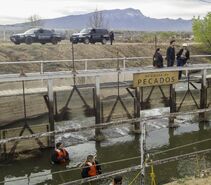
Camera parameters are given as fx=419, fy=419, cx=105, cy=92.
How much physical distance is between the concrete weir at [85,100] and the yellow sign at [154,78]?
153 millimetres

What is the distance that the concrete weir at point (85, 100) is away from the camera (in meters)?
17.2

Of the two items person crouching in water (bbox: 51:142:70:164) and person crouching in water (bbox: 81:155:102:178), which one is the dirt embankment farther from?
person crouching in water (bbox: 81:155:102:178)

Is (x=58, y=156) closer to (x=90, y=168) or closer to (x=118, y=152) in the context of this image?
(x=118, y=152)

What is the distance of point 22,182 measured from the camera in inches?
Result: 568

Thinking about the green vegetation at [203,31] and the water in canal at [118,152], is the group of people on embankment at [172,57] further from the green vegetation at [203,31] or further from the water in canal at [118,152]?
the green vegetation at [203,31]

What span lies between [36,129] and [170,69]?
7.22m

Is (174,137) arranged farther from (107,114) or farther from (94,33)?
(94,33)

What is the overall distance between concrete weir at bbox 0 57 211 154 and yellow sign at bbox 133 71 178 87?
0.50 ft

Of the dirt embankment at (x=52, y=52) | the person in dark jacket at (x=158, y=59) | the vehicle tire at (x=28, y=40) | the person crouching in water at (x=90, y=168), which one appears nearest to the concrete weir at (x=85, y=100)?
the person in dark jacket at (x=158, y=59)

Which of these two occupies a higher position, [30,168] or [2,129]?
[2,129]

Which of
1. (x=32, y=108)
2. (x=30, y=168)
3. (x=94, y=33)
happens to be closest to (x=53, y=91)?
(x=32, y=108)

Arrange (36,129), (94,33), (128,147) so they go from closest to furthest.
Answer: (36,129)
(128,147)
(94,33)

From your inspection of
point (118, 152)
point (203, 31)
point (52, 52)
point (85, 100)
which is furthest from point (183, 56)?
point (203, 31)

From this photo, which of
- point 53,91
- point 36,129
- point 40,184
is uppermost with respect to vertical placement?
point 53,91
